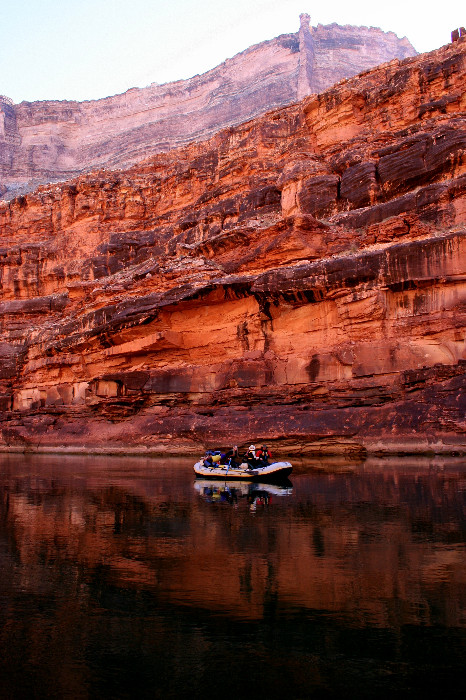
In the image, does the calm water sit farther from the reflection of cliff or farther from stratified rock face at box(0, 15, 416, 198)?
stratified rock face at box(0, 15, 416, 198)

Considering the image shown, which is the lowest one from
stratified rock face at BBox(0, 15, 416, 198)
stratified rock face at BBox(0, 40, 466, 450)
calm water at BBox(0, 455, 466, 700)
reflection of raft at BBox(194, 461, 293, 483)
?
calm water at BBox(0, 455, 466, 700)

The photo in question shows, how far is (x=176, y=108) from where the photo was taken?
128 meters

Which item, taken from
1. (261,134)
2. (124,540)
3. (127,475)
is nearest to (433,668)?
(124,540)

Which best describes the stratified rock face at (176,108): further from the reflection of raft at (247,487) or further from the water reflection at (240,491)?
the water reflection at (240,491)

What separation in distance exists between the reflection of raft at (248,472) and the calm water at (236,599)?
4.82m

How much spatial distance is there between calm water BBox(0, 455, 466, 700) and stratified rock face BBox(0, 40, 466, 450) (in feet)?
40.4

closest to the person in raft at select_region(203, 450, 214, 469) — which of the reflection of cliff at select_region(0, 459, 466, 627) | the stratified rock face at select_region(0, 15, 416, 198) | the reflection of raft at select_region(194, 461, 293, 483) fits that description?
the reflection of raft at select_region(194, 461, 293, 483)

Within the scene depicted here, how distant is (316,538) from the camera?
9.30 m

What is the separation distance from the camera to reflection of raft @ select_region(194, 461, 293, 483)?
18062 millimetres

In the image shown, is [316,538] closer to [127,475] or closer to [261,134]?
[127,475]

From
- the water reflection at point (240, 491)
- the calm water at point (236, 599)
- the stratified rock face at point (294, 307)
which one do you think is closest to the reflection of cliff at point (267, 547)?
the calm water at point (236, 599)

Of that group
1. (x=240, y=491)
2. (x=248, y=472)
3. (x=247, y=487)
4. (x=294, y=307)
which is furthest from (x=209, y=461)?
(x=294, y=307)

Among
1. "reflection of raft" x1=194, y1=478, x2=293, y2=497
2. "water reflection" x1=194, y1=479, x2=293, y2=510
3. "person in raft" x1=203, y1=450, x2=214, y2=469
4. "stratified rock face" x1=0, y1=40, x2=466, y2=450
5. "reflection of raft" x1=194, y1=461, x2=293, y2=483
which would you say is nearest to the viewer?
"water reflection" x1=194, y1=479, x2=293, y2=510

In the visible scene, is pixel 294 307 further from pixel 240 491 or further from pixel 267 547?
pixel 267 547
